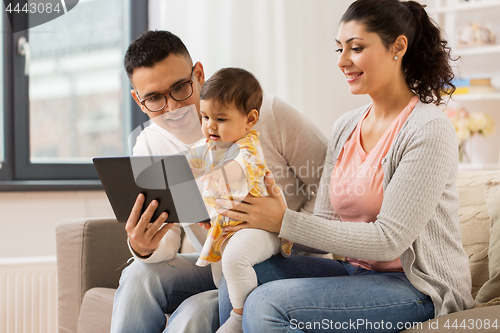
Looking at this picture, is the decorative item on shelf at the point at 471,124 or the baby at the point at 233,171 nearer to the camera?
the baby at the point at 233,171

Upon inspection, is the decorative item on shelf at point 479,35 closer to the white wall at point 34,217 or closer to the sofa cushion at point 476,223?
the sofa cushion at point 476,223

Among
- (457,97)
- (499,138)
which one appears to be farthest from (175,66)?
(499,138)

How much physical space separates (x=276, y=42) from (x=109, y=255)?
139 cm

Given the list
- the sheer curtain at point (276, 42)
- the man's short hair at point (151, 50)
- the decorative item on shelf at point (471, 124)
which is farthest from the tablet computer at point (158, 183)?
the decorative item on shelf at point (471, 124)

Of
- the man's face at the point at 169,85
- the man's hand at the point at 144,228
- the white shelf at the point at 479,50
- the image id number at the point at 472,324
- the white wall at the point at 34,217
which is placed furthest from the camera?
the white shelf at the point at 479,50

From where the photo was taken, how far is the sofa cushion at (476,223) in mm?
1218

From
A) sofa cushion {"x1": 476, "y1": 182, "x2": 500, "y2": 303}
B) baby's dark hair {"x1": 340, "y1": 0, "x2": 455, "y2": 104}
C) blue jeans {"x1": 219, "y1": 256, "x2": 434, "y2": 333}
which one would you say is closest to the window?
blue jeans {"x1": 219, "y1": 256, "x2": 434, "y2": 333}

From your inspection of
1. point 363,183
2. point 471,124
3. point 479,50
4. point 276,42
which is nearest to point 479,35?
point 479,50

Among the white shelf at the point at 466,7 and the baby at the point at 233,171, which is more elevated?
the white shelf at the point at 466,7

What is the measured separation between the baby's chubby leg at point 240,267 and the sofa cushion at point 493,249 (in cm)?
60

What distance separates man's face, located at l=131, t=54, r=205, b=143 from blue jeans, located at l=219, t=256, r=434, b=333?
1.61 ft

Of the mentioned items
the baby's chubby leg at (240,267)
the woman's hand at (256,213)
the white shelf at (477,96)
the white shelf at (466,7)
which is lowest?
the baby's chubby leg at (240,267)

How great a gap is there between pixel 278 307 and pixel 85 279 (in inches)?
32.3

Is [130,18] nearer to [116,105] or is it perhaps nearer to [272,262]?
[116,105]
